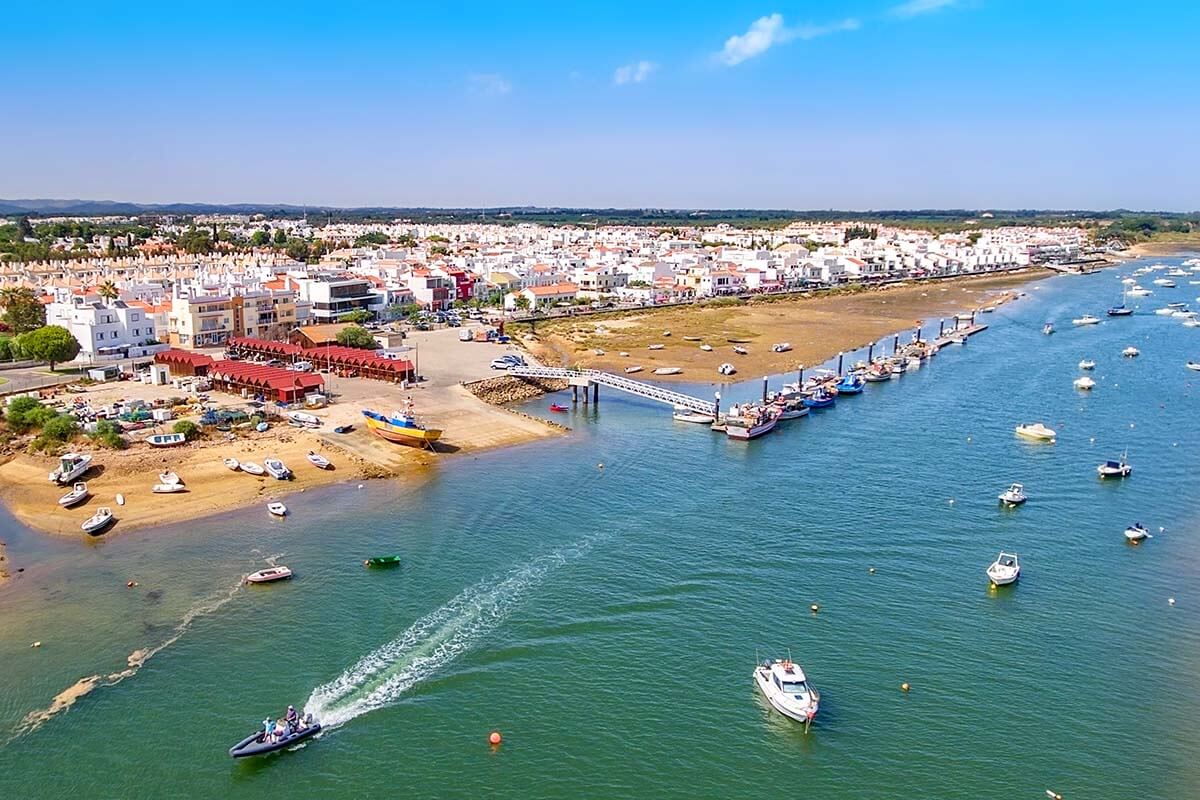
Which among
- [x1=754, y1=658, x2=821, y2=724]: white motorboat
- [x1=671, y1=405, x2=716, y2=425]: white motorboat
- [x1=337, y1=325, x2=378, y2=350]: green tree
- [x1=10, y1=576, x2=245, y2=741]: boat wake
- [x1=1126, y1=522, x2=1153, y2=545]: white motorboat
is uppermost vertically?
[x1=337, y1=325, x2=378, y2=350]: green tree

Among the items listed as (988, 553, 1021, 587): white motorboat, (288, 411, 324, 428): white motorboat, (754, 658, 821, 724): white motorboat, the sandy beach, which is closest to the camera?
(754, 658, 821, 724): white motorboat

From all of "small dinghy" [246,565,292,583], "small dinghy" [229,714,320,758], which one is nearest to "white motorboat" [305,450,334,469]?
"small dinghy" [246,565,292,583]

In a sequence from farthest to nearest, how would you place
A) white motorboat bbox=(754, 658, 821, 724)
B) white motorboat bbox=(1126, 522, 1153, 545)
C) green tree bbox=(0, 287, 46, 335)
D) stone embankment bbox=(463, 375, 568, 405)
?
green tree bbox=(0, 287, 46, 335) < stone embankment bbox=(463, 375, 568, 405) < white motorboat bbox=(1126, 522, 1153, 545) < white motorboat bbox=(754, 658, 821, 724)

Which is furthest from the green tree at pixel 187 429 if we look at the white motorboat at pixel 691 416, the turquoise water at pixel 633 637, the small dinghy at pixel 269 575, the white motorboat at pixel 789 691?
the white motorboat at pixel 789 691

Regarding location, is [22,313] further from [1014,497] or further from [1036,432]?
[1036,432]

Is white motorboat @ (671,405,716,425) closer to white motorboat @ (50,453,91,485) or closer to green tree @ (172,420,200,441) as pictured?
green tree @ (172,420,200,441)

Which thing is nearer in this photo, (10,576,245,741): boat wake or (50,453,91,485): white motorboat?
(10,576,245,741): boat wake

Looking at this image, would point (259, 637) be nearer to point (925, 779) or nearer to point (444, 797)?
point (444, 797)

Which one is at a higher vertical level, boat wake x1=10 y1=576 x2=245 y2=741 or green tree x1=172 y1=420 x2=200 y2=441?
green tree x1=172 y1=420 x2=200 y2=441
